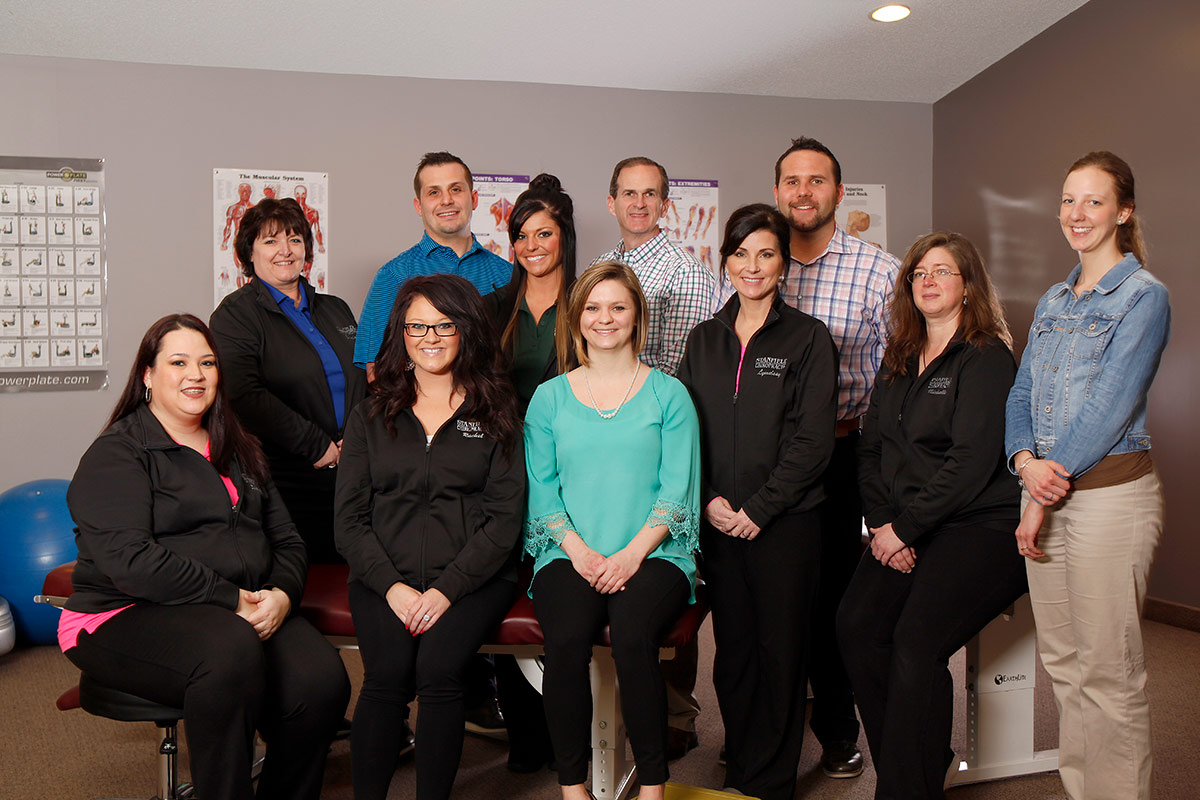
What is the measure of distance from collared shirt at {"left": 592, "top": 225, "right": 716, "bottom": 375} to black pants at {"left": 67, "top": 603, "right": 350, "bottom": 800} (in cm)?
125

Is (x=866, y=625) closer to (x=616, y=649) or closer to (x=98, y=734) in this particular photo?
(x=616, y=649)

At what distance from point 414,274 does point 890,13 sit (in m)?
2.56

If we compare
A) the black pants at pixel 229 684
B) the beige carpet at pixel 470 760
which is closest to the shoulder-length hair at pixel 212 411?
the black pants at pixel 229 684

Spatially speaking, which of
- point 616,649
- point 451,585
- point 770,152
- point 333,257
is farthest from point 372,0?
point 616,649

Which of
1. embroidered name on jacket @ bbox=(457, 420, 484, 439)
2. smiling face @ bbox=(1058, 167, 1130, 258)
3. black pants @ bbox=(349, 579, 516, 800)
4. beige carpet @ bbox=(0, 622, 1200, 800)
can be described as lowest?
beige carpet @ bbox=(0, 622, 1200, 800)

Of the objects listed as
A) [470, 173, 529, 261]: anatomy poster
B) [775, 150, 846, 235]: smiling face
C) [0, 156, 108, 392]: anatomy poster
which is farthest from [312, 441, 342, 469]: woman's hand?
[0, 156, 108, 392]: anatomy poster

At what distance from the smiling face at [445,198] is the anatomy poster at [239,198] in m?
1.92

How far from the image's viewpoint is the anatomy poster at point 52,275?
4324 millimetres

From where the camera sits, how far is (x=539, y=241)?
2.47 m

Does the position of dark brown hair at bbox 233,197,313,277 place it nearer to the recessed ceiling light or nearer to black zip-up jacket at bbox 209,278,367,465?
black zip-up jacket at bbox 209,278,367,465

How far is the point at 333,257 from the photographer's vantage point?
464 centimetres

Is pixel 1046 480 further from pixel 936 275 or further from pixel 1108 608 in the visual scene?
pixel 936 275

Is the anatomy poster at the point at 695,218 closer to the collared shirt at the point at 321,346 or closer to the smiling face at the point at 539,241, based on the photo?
the smiling face at the point at 539,241

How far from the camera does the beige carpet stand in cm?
238
